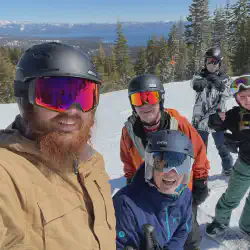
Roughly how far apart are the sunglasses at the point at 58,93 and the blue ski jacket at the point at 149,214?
94 centimetres

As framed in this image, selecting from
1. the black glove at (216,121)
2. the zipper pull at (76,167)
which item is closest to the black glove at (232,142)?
the black glove at (216,121)

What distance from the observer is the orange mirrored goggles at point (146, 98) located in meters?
2.88

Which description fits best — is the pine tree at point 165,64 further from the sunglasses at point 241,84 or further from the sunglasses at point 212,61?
the sunglasses at point 241,84

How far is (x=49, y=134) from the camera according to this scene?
4.50ft

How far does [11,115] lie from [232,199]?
991 centimetres

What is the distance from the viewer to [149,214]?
1.99m

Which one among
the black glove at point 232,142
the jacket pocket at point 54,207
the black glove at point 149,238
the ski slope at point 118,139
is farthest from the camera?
the ski slope at point 118,139

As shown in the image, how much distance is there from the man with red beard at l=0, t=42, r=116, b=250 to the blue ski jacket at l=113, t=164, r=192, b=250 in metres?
0.36

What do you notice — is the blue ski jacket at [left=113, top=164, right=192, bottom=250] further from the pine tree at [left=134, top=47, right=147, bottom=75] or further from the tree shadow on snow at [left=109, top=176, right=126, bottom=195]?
the pine tree at [left=134, top=47, right=147, bottom=75]

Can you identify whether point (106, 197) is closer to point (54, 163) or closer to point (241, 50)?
point (54, 163)

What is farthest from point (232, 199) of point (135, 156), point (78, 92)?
point (78, 92)

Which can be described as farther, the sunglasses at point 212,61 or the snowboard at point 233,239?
the sunglasses at point 212,61

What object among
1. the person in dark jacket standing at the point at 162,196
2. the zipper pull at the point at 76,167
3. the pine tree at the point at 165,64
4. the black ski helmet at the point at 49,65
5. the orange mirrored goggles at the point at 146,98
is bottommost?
the pine tree at the point at 165,64

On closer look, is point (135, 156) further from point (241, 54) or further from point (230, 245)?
point (241, 54)
